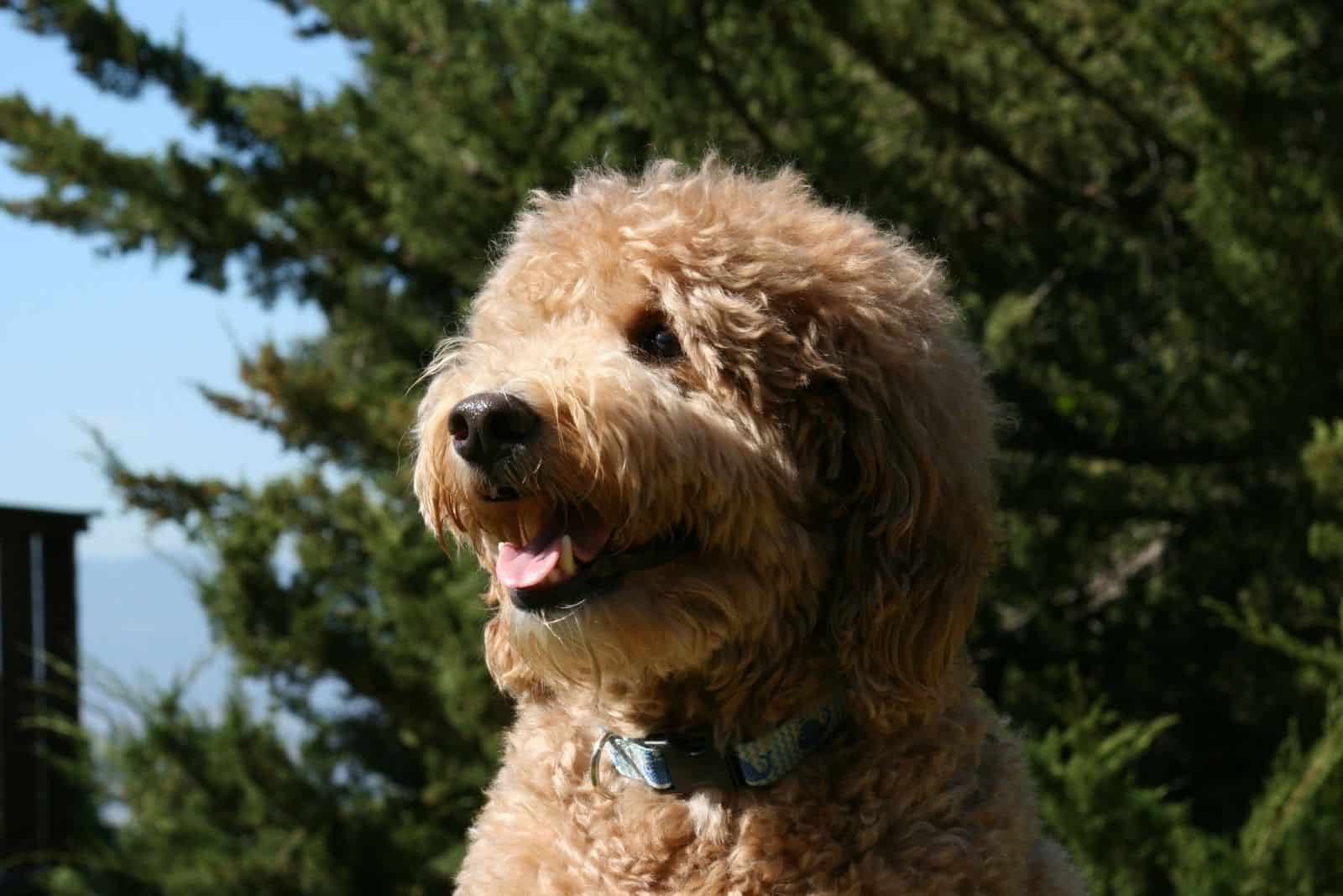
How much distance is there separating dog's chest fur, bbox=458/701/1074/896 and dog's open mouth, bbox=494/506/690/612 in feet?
1.22

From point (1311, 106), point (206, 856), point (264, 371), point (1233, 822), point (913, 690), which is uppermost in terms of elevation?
point (264, 371)

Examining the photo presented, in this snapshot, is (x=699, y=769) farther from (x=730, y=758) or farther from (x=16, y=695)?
(x=16, y=695)

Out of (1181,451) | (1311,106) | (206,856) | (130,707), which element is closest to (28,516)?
(130,707)

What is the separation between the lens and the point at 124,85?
8.14 m

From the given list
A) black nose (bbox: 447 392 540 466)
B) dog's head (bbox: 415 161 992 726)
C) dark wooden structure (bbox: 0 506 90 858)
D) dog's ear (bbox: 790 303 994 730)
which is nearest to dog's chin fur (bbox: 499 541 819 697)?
dog's head (bbox: 415 161 992 726)

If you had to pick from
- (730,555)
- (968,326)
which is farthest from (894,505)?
(968,326)

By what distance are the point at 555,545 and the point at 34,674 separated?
6031 millimetres

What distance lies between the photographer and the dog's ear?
2.65 meters

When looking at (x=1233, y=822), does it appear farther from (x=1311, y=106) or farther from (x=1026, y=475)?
(x=1311, y=106)

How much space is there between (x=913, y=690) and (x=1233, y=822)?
4.89 m

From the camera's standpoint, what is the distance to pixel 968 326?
6.11 meters

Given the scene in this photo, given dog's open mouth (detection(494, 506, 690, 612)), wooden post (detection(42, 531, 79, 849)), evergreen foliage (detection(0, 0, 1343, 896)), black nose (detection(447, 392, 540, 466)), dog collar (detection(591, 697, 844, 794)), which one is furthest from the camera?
wooden post (detection(42, 531, 79, 849))

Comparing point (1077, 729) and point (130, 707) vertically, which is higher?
point (130, 707)

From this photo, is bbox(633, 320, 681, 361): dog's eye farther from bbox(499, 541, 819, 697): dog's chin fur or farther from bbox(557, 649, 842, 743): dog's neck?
bbox(557, 649, 842, 743): dog's neck
